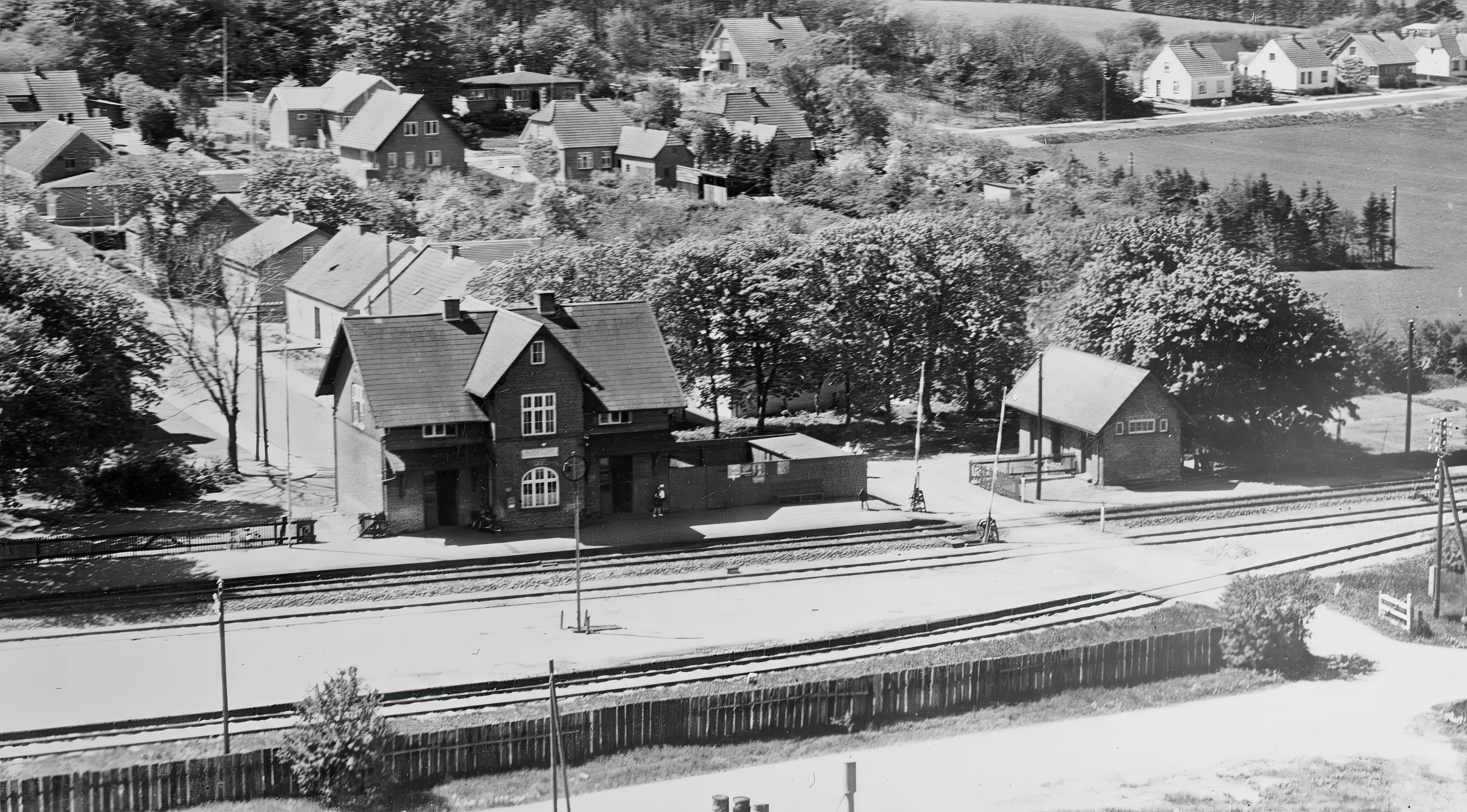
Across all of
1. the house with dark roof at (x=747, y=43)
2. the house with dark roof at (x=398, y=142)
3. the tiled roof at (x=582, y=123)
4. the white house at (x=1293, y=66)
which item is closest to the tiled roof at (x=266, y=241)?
the house with dark roof at (x=398, y=142)

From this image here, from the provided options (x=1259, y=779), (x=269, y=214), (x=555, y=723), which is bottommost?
(x=1259, y=779)

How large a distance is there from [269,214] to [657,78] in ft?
145

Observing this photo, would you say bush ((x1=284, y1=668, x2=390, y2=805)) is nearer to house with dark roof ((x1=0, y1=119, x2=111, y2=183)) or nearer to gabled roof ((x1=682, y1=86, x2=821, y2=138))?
house with dark roof ((x1=0, y1=119, x2=111, y2=183))

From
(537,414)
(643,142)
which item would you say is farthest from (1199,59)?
(537,414)

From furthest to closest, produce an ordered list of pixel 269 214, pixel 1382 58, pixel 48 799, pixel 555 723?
pixel 1382 58, pixel 269 214, pixel 48 799, pixel 555 723

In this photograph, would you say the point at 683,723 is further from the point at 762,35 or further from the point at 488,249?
the point at 762,35

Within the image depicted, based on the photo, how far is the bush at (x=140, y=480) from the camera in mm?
51062

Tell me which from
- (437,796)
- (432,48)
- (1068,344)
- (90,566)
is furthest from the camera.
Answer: (432,48)

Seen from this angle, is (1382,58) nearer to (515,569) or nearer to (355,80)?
(355,80)

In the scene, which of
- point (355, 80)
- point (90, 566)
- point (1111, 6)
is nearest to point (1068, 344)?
point (90, 566)

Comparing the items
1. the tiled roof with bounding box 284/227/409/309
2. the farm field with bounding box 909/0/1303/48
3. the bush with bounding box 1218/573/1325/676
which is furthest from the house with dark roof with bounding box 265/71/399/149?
the bush with bounding box 1218/573/1325/676

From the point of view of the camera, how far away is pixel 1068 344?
62.6 meters

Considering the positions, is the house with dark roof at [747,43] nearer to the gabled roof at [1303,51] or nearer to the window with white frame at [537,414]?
the gabled roof at [1303,51]

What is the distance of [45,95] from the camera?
105 m
